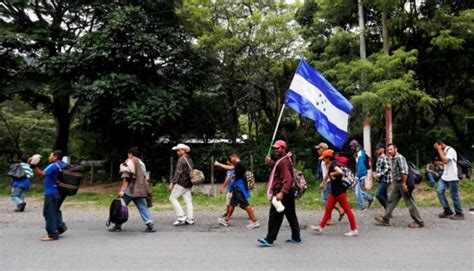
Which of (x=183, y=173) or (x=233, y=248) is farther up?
(x=183, y=173)

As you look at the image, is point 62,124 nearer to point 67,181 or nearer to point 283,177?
point 67,181

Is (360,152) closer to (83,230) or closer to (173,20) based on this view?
(83,230)

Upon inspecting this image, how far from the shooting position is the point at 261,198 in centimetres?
1215

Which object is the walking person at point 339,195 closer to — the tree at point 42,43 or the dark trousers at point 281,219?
the dark trousers at point 281,219

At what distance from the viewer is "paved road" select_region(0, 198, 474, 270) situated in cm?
542

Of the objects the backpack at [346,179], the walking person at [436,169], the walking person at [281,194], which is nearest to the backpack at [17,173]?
the walking person at [281,194]

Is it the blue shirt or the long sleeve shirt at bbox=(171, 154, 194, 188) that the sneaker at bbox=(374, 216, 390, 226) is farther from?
the blue shirt

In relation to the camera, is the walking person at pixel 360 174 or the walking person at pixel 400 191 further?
the walking person at pixel 360 174

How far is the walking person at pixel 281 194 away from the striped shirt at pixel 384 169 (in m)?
2.77

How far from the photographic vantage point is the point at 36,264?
5473 mm

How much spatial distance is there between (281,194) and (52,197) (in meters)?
4.08

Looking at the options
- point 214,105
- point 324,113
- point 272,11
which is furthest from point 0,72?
point 324,113

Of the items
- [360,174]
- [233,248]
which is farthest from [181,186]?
[360,174]

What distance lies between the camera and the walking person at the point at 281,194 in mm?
6285
